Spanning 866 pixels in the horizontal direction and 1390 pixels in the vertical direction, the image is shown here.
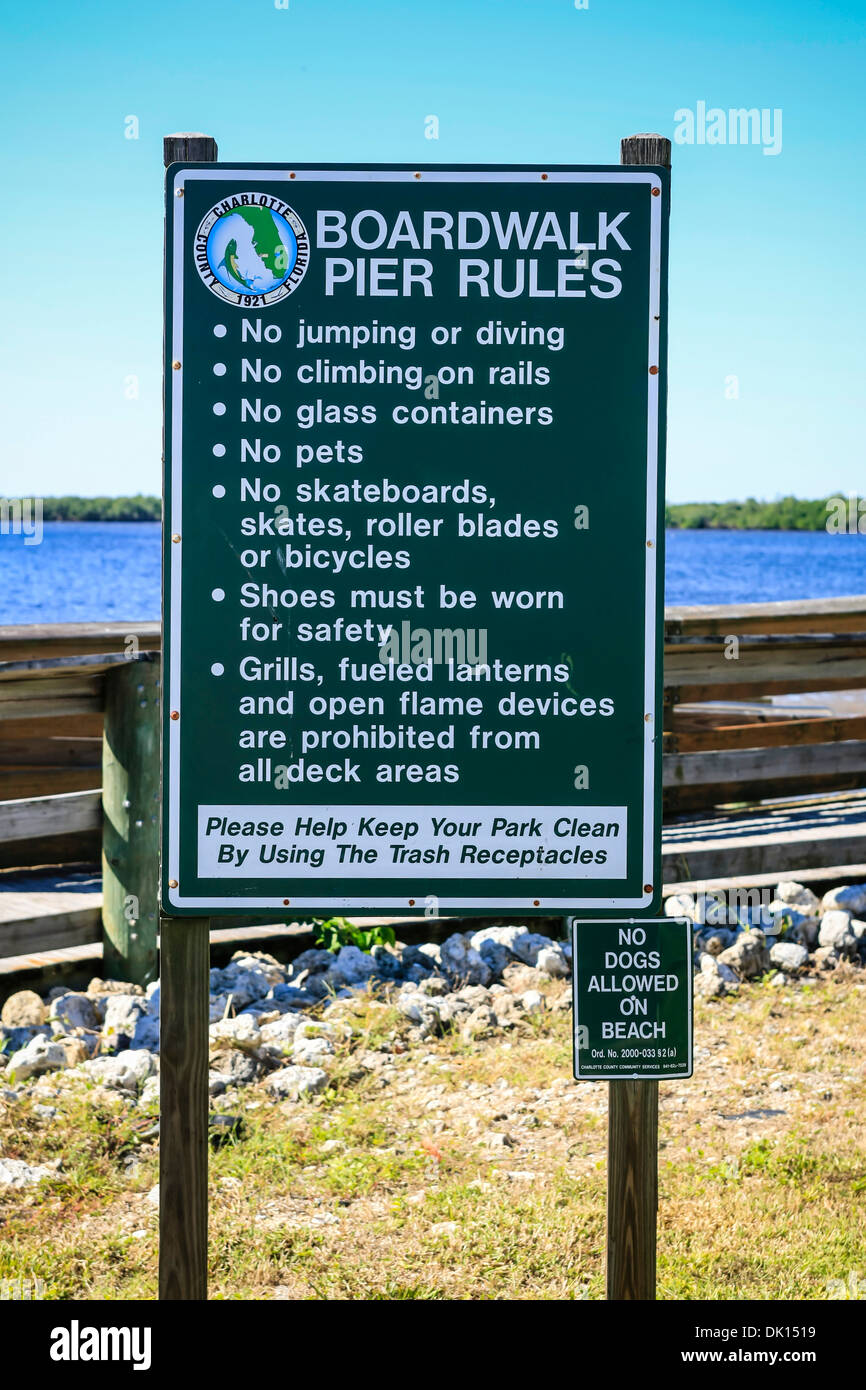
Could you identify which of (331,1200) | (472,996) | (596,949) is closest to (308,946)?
(472,996)

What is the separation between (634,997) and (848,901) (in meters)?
4.26

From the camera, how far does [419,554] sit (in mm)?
2904

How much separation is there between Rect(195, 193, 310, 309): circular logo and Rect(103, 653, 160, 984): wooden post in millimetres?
2729

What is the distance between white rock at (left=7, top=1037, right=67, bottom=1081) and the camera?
453 centimetres

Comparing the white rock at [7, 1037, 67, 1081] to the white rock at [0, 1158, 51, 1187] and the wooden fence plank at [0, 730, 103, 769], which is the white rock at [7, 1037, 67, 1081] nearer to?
the white rock at [0, 1158, 51, 1187]

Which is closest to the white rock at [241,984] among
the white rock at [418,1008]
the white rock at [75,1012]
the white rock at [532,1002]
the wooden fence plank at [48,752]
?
the white rock at [75,1012]

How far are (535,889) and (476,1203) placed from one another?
4.81ft

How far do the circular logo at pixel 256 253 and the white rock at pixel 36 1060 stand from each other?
9.97 ft

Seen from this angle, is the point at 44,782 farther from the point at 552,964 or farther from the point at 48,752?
the point at 552,964

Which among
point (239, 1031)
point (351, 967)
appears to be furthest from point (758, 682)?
point (239, 1031)

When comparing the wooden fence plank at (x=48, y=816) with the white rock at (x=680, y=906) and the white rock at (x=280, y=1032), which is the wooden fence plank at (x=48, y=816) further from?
the white rock at (x=680, y=906)

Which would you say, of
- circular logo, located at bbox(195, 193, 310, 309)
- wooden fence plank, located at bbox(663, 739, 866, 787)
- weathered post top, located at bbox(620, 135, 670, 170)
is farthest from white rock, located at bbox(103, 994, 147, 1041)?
weathered post top, located at bbox(620, 135, 670, 170)

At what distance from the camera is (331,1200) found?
12.7 feet

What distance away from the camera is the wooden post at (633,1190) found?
2.93 m
